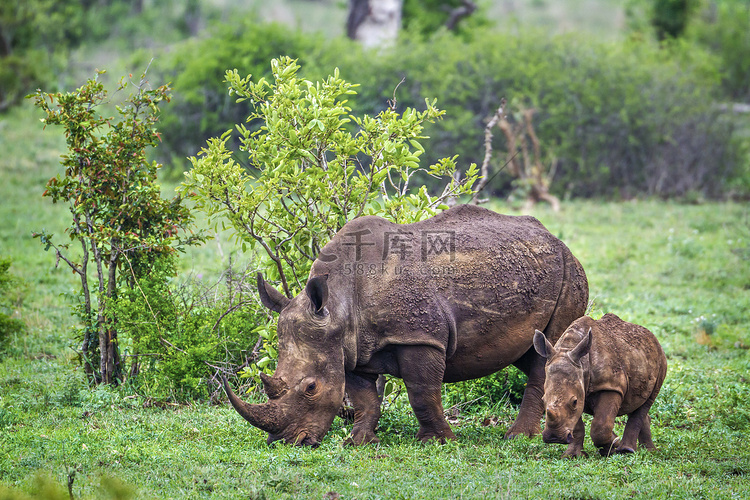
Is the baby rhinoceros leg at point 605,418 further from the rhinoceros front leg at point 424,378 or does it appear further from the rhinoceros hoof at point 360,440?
the rhinoceros hoof at point 360,440

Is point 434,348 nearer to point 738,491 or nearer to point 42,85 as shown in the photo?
point 738,491

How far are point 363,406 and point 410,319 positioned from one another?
3.10 ft

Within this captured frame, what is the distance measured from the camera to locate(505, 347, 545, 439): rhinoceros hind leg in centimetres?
769

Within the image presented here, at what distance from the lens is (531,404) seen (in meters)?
7.77

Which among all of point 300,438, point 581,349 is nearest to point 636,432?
point 581,349

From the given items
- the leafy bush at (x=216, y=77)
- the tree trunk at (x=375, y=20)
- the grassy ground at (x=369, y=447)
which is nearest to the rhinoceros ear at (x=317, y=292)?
the grassy ground at (x=369, y=447)

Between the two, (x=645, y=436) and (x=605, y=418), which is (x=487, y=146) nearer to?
(x=645, y=436)

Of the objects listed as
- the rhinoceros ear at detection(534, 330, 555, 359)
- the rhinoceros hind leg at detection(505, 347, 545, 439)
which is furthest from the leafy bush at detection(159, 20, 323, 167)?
the rhinoceros ear at detection(534, 330, 555, 359)

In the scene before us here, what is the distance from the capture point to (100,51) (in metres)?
38.3

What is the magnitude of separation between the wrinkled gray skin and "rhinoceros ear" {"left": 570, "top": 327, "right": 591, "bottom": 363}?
83cm

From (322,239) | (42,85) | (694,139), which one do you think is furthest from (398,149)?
(42,85)

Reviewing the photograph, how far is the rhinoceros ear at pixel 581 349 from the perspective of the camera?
→ 6664 mm

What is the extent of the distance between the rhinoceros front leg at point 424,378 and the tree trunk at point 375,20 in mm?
19602

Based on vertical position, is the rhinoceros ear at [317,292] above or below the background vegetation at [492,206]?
above
